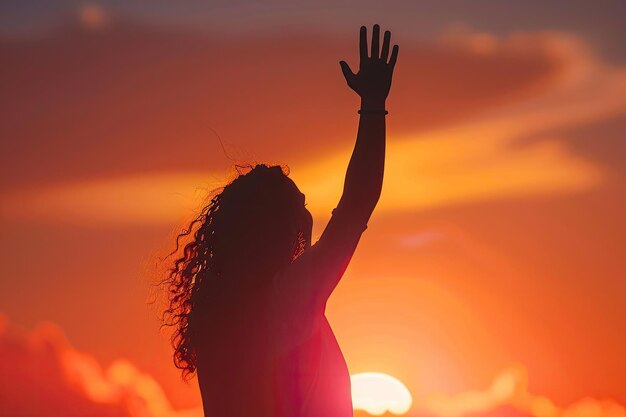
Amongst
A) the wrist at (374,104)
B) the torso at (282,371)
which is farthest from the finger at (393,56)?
the torso at (282,371)

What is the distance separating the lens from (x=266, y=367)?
553 cm

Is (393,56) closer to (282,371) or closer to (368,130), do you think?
(368,130)

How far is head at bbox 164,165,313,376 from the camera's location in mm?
5781

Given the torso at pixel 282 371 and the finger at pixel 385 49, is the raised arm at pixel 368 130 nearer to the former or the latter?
the finger at pixel 385 49

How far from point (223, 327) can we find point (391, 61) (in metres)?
1.73

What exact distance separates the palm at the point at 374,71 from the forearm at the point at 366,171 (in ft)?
0.67

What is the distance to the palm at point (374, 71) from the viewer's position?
543 cm

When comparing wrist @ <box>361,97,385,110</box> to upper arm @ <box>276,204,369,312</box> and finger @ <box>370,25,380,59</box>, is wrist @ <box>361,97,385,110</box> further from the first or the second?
upper arm @ <box>276,204,369,312</box>

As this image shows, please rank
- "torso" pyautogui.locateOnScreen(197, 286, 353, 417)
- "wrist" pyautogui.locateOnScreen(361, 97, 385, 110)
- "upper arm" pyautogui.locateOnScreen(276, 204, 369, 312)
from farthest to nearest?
1. "torso" pyautogui.locateOnScreen(197, 286, 353, 417)
2. "wrist" pyautogui.locateOnScreen(361, 97, 385, 110)
3. "upper arm" pyautogui.locateOnScreen(276, 204, 369, 312)

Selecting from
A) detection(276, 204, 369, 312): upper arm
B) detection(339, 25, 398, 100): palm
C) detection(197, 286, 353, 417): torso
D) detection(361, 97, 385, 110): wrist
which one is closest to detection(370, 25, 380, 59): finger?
detection(339, 25, 398, 100): palm

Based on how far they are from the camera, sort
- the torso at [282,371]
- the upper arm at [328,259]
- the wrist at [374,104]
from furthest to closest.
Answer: the torso at [282,371]
the wrist at [374,104]
the upper arm at [328,259]

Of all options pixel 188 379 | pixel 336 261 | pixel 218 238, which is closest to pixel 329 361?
pixel 336 261

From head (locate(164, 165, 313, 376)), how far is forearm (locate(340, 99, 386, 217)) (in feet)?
2.33

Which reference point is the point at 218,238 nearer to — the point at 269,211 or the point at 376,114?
the point at 269,211
